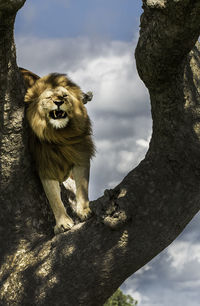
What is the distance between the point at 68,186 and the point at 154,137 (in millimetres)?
2871

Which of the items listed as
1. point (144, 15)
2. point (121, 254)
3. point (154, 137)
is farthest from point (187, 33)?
point (121, 254)

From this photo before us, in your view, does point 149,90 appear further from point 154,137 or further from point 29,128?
point 29,128

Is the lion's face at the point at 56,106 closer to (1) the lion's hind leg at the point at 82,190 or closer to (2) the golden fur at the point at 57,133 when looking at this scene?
(2) the golden fur at the point at 57,133

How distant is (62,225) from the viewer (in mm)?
6215

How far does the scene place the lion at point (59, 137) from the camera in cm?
623

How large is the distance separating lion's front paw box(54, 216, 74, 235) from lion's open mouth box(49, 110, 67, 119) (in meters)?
1.10

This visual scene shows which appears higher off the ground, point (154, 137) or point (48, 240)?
point (154, 137)

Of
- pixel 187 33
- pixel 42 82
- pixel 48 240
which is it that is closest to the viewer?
pixel 187 33

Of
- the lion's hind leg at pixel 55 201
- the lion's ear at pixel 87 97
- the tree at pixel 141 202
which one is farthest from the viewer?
the lion's ear at pixel 87 97

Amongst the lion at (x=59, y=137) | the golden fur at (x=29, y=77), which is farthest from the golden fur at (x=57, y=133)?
the golden fur at (x=29, y=77)

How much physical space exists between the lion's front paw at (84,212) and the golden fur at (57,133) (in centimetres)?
49

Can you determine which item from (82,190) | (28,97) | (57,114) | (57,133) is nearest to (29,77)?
(28,97)

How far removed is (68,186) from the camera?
8.20m

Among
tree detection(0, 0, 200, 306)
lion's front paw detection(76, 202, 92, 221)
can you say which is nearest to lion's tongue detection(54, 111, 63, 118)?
tree detection(0, 0, 200, 306)
